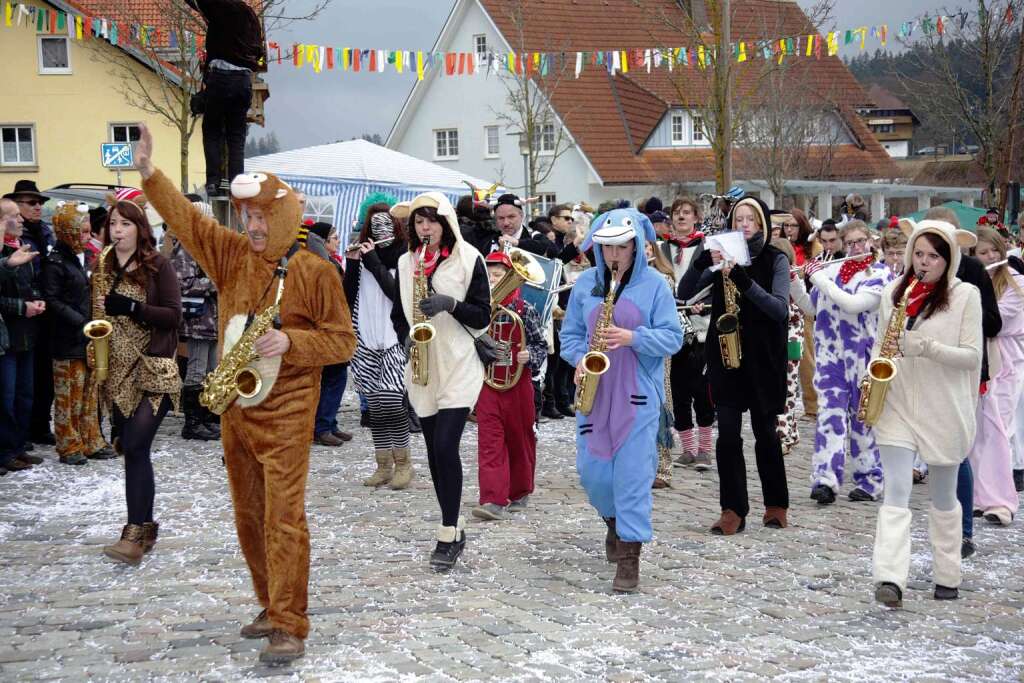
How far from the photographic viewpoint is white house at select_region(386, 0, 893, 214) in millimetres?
38156

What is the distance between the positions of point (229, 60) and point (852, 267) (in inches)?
189

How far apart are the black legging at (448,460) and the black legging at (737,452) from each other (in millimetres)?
1797

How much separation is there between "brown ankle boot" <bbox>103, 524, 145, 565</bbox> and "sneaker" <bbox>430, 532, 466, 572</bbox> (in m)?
1.71

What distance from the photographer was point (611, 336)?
6.35m

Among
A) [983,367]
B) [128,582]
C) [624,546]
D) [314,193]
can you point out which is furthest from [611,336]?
[314,193]

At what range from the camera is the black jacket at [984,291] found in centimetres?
706

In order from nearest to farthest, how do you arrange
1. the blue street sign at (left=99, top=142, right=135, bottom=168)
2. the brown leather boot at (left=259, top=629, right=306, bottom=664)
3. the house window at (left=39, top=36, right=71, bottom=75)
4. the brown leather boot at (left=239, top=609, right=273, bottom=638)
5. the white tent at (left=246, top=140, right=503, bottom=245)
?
1. the brown leather boot at (left=259, top=629, right=306, bottom=664)
2. the brown leather boot at (left=239, top=609, right=273, bottom=638)
3. the blue street sign at (left=99, top=142, right=135, bottom=168)
4. the white tent at (left=246, top=140, right=503, bottom=245)
5. the house window at (left=39, top=36, right=71, bottom=75)

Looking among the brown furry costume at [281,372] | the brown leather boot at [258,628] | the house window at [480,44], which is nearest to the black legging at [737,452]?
the brown furry costume at [281,372]

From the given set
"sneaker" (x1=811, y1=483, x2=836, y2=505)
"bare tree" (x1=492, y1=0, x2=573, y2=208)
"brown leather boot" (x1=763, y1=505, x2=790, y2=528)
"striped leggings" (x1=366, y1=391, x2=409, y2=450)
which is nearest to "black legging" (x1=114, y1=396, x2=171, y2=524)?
"striped leggings" (x1=366, y1=391, x2=409, y2=450)

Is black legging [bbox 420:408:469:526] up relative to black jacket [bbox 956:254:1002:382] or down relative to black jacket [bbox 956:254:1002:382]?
down

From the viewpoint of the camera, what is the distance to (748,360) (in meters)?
7.75

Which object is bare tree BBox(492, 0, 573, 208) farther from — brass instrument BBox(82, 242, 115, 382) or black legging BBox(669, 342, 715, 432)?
brass instrument BBox(82, 242, 115, 382)

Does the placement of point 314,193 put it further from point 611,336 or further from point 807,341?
point 611,336

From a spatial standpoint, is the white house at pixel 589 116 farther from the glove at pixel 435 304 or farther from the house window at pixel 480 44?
the glove at pixel 435 304
